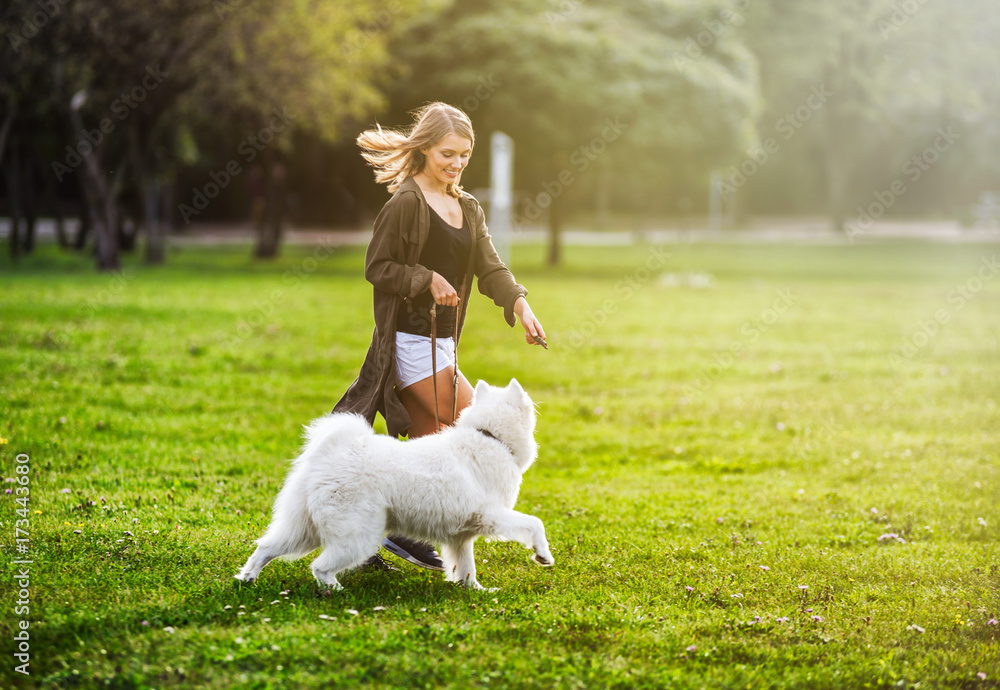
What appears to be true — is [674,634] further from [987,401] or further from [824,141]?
[824,141]

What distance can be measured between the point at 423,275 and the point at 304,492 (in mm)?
1194

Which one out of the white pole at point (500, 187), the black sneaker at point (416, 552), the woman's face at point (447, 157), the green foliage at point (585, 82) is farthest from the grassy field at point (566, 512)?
the green foliage at point (585, 82)

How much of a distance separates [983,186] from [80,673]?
62.4 m

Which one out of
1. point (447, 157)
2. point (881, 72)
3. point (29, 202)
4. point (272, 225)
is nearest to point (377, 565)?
point (447, 157)

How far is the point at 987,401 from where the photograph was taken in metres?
10.8

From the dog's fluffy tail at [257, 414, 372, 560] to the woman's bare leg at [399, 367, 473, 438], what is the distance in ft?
1.74

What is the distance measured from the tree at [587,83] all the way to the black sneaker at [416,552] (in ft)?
71.3

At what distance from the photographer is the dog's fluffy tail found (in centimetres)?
453

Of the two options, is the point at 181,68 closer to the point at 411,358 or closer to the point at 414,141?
the point at 414,141

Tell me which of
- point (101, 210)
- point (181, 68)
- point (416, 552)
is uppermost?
point (181, 68)

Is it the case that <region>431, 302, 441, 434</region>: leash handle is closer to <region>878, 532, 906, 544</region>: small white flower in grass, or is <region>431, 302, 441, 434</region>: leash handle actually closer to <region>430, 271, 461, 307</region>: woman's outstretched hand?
<region>430, 271, 461, 307</region>: woman's outstretched hand

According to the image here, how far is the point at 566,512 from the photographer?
685 cm

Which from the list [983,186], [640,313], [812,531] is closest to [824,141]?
[983,186]

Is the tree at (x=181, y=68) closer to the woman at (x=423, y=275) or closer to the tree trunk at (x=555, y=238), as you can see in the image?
the tree trunk at (x=555, y=238)
